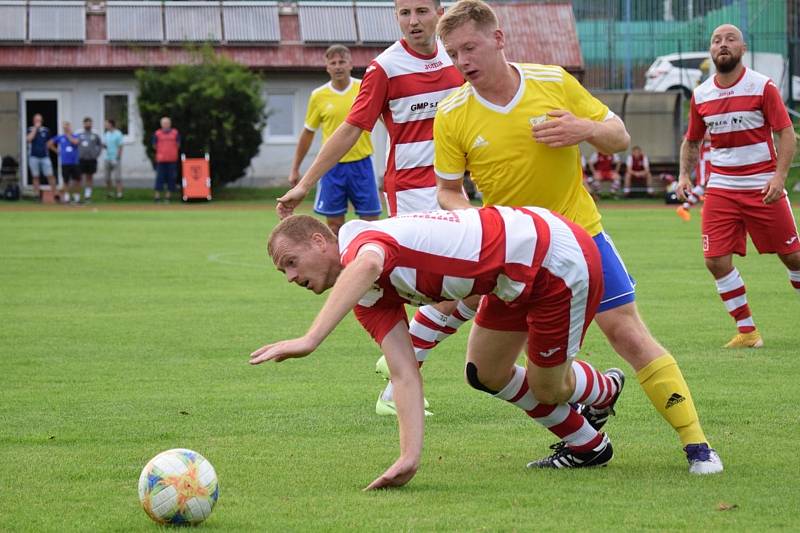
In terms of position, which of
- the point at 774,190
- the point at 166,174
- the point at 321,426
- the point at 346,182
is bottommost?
the point at 321,426

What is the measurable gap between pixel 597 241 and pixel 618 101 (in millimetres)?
31381

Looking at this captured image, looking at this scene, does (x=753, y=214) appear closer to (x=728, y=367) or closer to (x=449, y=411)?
(x=728, y=367)

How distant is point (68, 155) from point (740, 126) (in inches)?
1096

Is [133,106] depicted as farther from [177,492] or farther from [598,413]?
[177,492]

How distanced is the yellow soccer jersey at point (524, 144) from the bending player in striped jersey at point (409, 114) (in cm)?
153

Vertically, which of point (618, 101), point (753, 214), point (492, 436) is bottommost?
point (492, 436)

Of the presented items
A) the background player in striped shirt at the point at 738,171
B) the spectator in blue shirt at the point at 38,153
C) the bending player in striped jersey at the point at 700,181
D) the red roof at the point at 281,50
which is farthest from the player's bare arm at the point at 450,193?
the red roof at the point at 281,50

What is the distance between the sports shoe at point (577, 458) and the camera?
6.11 m

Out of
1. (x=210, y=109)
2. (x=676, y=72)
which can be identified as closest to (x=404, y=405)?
(x=210, y=109)

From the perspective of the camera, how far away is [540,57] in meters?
43.3

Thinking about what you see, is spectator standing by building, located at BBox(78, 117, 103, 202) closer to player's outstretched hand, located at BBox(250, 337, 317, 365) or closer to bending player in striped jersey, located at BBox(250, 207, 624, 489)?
bending player in striped jersey, located at BBox(250, 207, 624, 489)

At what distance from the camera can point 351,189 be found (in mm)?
14078

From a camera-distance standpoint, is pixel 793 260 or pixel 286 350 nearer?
pixel 286 350

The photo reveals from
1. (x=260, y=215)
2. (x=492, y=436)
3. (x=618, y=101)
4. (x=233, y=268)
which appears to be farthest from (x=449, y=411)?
(x=618, y=101)
